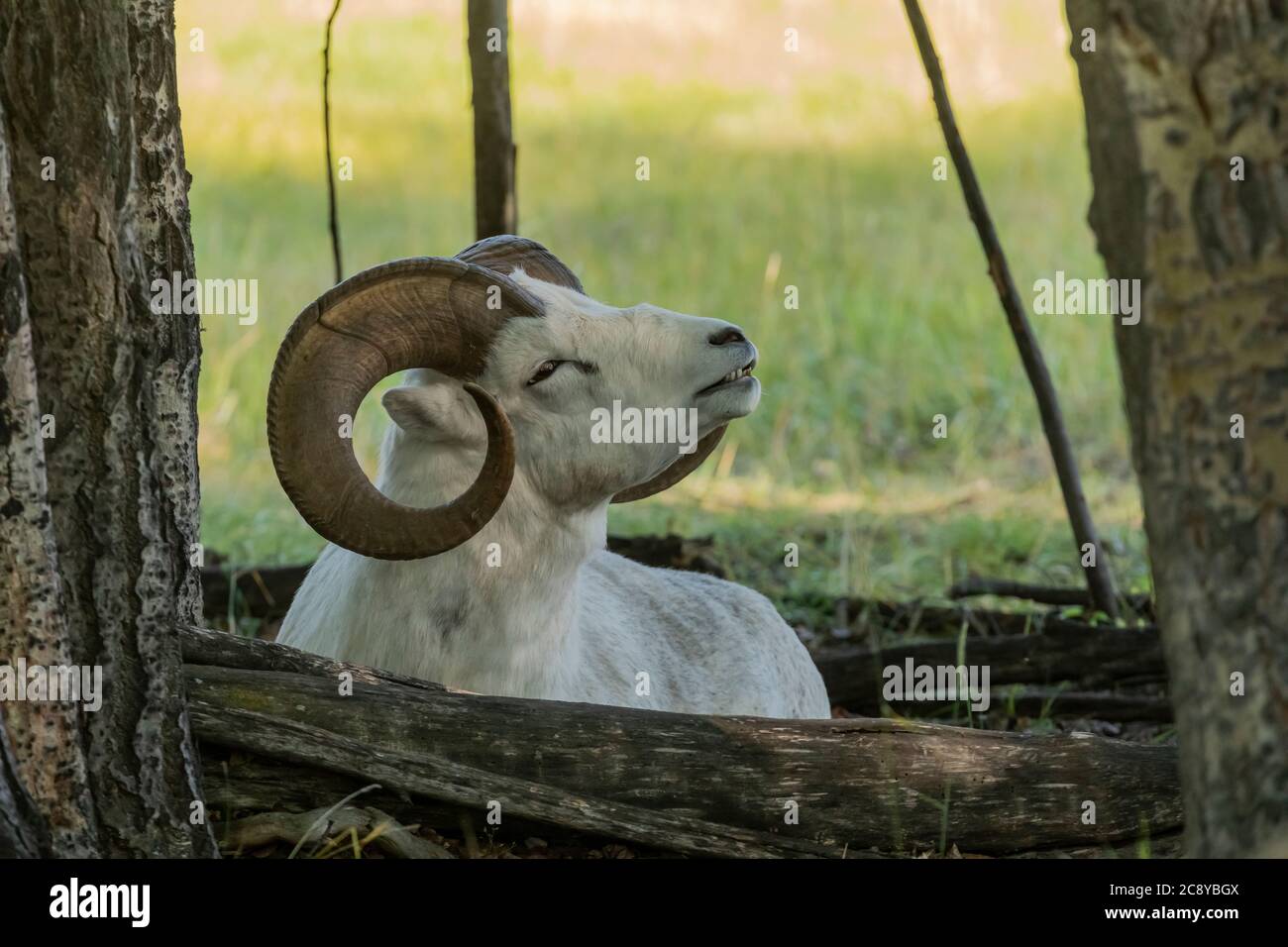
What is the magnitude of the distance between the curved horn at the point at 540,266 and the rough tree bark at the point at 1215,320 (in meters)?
2.55

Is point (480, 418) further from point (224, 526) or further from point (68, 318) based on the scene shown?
point (224, 526)

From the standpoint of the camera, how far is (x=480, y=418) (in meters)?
4.66

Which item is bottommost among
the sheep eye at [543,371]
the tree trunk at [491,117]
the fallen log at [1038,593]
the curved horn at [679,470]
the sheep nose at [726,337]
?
the fallen log at [1038,593]

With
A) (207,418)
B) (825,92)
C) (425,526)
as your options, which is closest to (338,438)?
(425,526)

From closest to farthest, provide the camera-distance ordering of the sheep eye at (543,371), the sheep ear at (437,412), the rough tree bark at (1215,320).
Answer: the rough tree bark at (1215,320), the sheep ear at (437,412), the sheep eye at (543,371)

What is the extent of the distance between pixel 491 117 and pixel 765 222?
386 inches

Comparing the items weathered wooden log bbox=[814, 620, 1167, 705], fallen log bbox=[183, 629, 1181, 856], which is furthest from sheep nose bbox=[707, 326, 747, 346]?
weathered wooden log bbox=[814, 620, 1167, 705]

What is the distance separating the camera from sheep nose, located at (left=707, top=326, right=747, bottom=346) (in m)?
4.71

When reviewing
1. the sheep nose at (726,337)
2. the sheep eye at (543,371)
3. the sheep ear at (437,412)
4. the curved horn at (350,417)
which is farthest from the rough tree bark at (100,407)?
the sheep nose at (726,337)

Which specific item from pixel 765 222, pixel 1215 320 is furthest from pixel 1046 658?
pixel 765 222

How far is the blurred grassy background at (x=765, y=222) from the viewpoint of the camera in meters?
9.87

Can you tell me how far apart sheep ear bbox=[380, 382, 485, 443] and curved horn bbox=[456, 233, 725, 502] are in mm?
440

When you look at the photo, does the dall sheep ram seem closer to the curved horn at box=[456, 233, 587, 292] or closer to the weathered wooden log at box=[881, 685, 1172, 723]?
the curved horn at box=[456, 233, 587, 292]

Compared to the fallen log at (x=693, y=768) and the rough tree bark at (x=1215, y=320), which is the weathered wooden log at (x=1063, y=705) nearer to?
the fallen log at (x=693, y=768)
